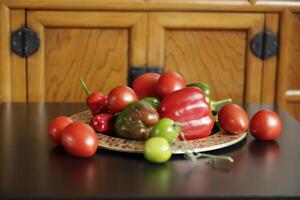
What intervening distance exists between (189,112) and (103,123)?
167 mm

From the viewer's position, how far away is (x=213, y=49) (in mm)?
1912

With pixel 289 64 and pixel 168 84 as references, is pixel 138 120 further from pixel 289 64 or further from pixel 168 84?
pixel 289 64

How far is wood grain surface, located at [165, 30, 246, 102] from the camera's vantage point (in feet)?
6.23

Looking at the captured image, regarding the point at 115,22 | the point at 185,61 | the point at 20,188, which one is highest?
the point at 115,22

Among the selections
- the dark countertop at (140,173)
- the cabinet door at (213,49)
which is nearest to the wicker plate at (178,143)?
the dark countertop at (140,173)

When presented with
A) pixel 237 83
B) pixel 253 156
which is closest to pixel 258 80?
pixel 237 83

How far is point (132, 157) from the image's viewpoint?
979mm

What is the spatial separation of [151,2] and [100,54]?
24 centimetres

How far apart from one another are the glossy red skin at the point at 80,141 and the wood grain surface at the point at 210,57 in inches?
37.8

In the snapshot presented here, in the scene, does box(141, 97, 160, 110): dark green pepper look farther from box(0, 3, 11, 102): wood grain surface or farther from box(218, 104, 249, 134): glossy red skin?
box(0, 3, 11, 102): wood grain surface

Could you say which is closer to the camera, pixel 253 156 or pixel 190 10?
pixel 253 156

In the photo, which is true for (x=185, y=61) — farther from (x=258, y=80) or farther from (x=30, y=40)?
(x=30, y=40)

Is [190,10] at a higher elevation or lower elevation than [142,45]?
higher

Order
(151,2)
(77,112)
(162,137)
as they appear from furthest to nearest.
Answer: (151,2) → (77,112) → (162,137)
